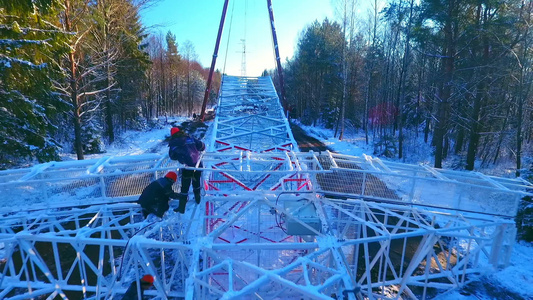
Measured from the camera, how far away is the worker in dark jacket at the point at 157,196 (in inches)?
194

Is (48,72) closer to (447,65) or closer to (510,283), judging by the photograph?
(510,283)

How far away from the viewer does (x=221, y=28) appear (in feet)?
48.8

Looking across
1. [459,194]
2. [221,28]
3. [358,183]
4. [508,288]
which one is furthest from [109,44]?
[508,288]

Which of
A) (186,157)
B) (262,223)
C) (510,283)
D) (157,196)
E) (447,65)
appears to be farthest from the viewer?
(447,65)

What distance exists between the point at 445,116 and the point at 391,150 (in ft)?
22.5

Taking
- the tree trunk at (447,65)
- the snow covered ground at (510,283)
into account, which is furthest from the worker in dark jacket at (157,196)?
the tree trunk at (447,65)

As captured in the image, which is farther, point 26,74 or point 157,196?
point 26,74

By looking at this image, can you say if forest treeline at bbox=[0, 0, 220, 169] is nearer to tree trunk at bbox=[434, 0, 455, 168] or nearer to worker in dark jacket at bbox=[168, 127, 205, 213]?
worker in dark jacket at bbox=[168, 127, 205, 213]

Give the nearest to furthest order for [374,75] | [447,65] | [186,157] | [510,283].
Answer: [186,157]
[510,283]
[447,65]
[374,75]

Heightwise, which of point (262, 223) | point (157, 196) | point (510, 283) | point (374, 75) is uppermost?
point (374, 75)

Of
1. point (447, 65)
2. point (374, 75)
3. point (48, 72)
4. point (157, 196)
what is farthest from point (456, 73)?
point (48, 72)

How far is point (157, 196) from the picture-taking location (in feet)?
16.5

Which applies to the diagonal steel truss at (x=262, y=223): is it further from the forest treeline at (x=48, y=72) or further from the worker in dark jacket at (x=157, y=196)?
the forest treeline at (x=48, y=72)

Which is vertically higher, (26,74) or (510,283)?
(26,74)
